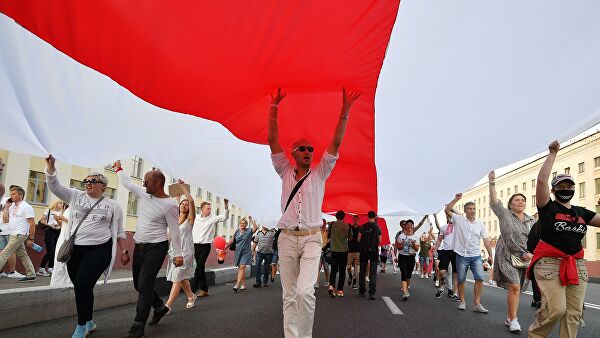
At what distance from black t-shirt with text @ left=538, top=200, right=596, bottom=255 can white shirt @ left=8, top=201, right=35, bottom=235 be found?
29.2 ft

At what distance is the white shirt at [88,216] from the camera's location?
527 centimetres

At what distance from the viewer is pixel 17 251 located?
9414 mm

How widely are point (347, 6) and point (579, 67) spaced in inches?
79.9

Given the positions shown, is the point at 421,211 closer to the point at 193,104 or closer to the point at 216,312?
the point at 216,312

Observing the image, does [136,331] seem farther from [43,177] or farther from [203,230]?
[43,177]

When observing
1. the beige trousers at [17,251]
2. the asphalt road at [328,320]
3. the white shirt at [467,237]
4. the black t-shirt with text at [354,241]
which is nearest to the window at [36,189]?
the beige trousers at [17,251]

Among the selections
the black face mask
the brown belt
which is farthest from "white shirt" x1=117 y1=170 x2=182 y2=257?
the black face mask

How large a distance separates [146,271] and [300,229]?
219cm

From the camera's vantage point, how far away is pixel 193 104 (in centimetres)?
545

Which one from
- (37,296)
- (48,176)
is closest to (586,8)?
(48,176)

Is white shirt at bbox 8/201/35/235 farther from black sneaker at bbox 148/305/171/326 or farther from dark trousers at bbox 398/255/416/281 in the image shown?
dark trousers at bbox 398/255/416/281

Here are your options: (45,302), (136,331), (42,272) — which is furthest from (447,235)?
(42,272)

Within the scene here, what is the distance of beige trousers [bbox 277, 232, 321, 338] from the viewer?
413 cm

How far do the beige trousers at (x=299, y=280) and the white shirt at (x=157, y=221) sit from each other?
183 cm
